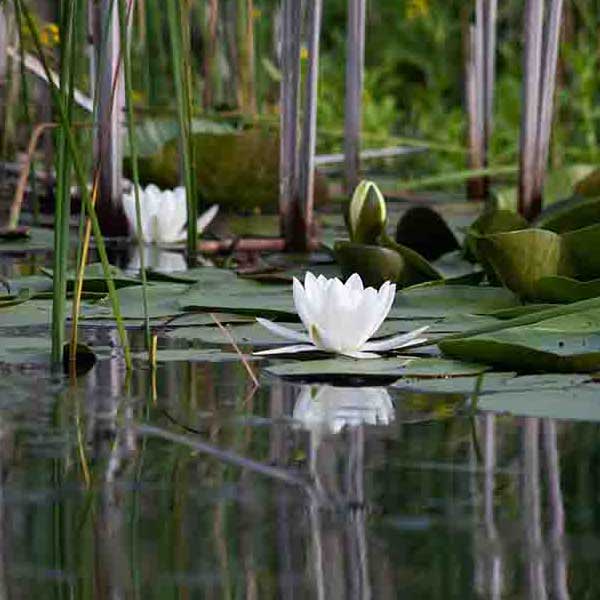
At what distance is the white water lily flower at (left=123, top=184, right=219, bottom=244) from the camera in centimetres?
412

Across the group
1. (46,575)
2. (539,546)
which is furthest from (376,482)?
(46,575)

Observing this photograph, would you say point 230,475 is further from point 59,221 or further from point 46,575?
point 59,221

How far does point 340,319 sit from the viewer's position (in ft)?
8.22

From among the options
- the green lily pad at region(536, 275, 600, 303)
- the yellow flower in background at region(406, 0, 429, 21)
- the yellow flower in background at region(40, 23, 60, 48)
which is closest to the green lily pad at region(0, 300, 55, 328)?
the green lily pad at region(536, 275, 600, 303)

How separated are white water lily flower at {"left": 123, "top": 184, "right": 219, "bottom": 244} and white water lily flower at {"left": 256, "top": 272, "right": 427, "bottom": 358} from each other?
1553 mm

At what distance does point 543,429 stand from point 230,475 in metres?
0.47

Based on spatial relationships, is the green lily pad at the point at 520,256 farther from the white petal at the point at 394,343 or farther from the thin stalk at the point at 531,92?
the thin stalk at the point at 531,92

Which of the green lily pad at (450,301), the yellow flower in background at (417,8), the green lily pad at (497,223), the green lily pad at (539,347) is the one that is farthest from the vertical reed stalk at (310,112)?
the yellow flower in background at (417,8)

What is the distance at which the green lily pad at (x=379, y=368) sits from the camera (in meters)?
2.39

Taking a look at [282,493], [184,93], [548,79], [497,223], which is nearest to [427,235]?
[497,223]

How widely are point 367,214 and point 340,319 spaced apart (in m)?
0.94

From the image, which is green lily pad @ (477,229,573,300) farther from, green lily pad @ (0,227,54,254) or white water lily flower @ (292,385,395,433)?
green lily pad @ (0,227,54,254)

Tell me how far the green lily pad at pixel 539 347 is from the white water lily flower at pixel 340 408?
0.19 metres

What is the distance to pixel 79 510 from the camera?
1.66 m
